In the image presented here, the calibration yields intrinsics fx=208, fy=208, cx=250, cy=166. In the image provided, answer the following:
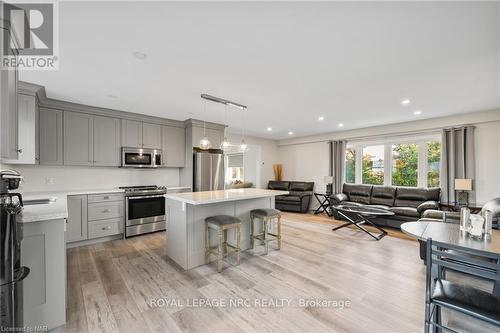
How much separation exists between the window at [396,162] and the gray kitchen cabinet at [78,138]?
21.4ft

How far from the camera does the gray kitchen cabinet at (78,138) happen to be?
3637mm

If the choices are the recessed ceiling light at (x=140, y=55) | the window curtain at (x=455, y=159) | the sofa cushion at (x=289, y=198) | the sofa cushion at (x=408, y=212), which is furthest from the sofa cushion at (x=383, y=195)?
→ the recessed ceiling light at (x=140, y=55)

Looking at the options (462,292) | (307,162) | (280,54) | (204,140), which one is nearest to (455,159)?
(307,162)

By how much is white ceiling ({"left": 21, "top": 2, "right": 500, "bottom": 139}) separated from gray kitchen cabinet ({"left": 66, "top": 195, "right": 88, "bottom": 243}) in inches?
66.9

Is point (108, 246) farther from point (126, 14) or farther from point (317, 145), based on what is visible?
point (317, 145)

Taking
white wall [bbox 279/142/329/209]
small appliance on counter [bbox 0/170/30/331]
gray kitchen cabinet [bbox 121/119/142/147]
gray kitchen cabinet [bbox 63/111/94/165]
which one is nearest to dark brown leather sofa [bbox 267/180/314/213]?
white wall [bbox 279/142/329/209]

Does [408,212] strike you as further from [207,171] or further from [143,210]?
[143,210]

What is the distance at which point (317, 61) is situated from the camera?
7.46ft

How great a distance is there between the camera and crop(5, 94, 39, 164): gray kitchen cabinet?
296 cm

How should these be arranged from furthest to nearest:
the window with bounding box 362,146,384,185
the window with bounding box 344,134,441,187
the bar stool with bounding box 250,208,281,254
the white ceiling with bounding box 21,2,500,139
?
1. the window with bounding box 362,146,384,185
2. the window with bounding box 344,134,441,187
3. the bar stool with bounding box 250,208,281,254
4. the white ceiling with bounding box 21,2,500,139

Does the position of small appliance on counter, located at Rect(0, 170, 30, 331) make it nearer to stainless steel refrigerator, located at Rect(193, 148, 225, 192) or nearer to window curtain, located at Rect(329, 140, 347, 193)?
stainless steel refrigerator, located at Rect(193, 148, 225, 192)

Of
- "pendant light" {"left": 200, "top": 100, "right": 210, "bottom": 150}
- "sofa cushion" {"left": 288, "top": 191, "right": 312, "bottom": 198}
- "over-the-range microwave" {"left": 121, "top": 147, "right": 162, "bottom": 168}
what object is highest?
"pendant light" {"left": 200, "top": 100, "right": 210, "bottom": 150}

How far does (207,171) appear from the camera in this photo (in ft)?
16.5

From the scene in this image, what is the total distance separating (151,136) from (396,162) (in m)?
6.24
